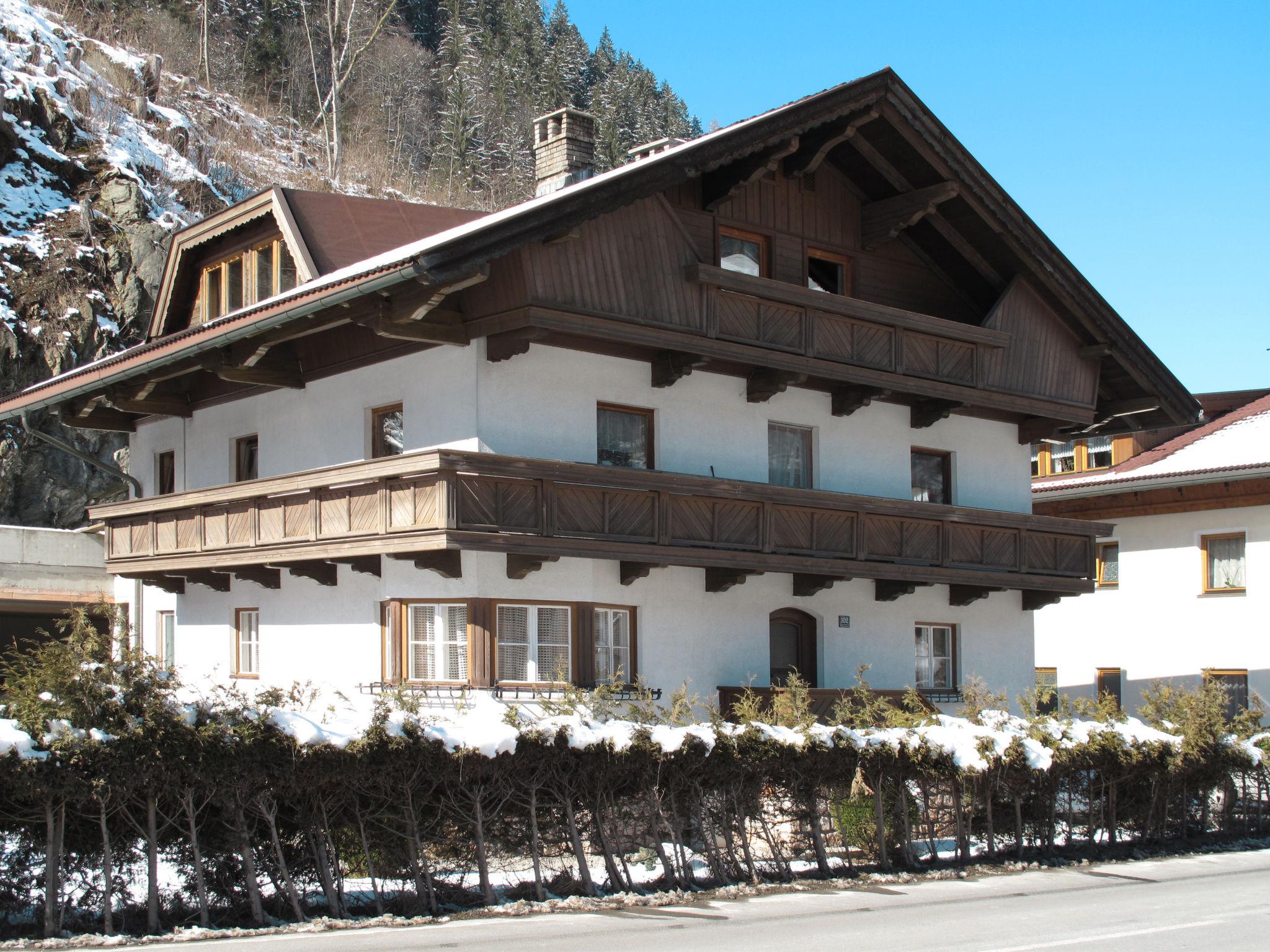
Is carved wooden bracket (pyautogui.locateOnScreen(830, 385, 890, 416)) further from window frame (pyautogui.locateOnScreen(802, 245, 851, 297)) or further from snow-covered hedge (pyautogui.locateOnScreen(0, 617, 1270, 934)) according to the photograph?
snow-covered hedge (pyautogui.locateOnScreen(0, 617, 1270, 934))

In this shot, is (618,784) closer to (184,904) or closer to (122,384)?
(184,904)

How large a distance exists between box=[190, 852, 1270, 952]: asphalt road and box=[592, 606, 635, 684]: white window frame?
5.68 meters

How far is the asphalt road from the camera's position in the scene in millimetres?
10617

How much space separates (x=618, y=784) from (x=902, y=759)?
321 cm

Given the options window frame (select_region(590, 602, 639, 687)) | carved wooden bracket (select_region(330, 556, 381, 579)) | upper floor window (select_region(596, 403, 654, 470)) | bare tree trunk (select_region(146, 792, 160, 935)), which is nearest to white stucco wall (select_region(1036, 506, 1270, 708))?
upper floor window (select_region(596, 403, 654, 470))

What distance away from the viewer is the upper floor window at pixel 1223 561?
93.8 feet

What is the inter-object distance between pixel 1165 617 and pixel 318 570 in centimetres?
1815

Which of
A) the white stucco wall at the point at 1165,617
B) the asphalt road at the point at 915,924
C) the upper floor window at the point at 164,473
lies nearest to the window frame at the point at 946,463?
the white stucco wall at the point at 1165,617

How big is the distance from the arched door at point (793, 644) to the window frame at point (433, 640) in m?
5.27

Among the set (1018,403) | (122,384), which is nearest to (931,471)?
(1018,403)

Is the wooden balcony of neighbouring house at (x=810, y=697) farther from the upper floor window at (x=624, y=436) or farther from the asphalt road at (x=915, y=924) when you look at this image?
the asphalt road at (x=915, y=924)

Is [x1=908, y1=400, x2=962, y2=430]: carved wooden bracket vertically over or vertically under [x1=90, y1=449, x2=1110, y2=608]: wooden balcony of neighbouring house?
over

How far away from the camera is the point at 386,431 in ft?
64.4

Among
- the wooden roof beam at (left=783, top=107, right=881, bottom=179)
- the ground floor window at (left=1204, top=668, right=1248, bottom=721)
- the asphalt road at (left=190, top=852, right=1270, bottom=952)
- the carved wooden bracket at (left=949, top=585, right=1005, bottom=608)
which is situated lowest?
the asphalt road at (left=190, top=852, right=1270, bottom=952)
